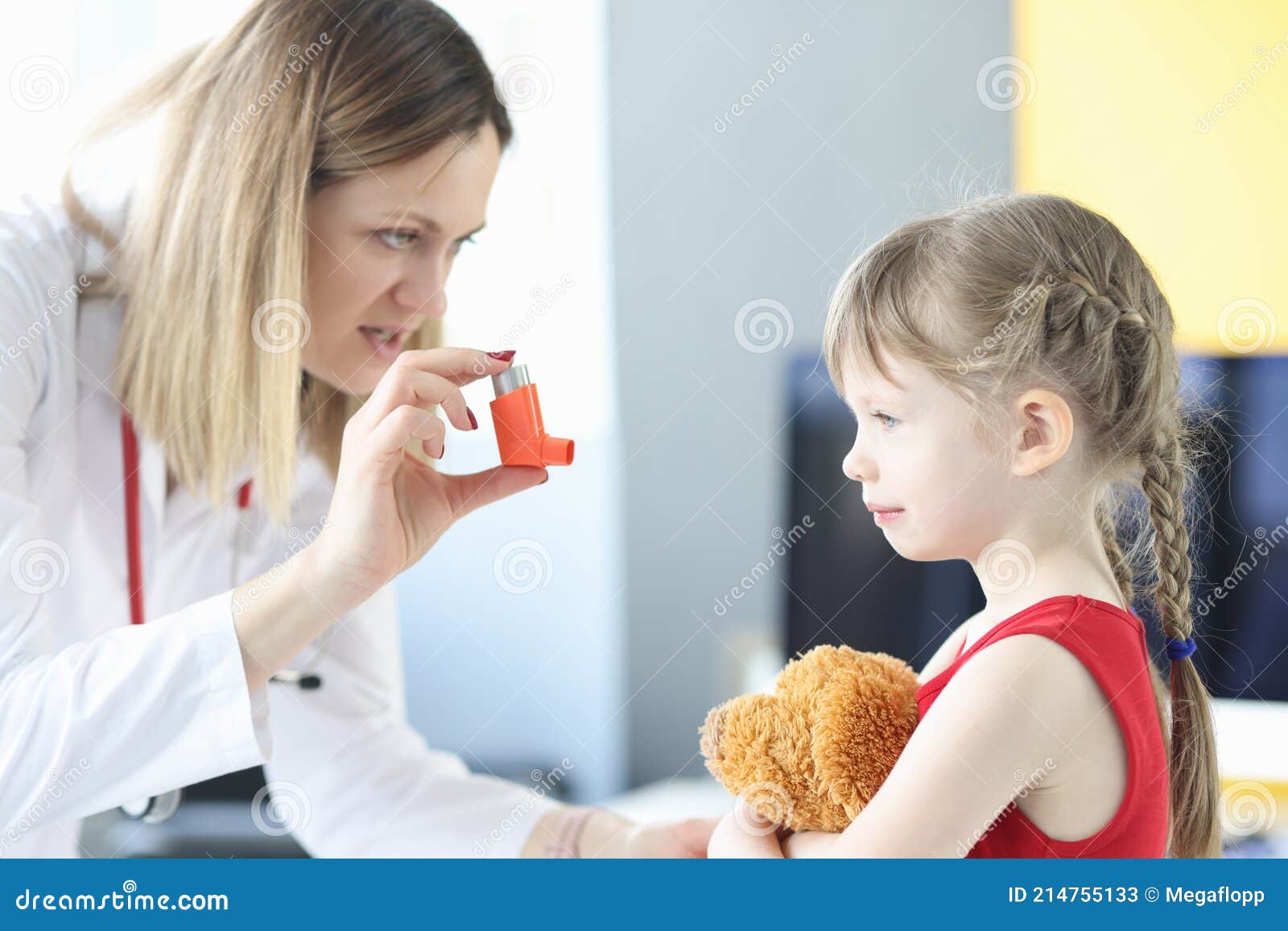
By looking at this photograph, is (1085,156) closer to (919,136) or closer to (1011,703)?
(919,136)

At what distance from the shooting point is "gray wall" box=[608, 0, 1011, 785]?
7.47ft

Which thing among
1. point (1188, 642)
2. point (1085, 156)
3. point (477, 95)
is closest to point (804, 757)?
point (1188, 642)

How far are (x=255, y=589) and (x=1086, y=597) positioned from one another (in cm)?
65

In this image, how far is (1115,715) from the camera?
688 millimetres

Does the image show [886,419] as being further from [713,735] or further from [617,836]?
[617,836]
